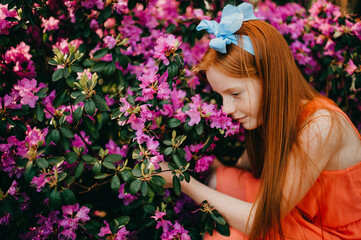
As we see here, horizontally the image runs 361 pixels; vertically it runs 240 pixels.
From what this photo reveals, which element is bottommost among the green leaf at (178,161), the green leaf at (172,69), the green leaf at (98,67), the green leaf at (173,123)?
the green leaf at (178,161)

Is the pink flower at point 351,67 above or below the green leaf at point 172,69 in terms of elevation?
below

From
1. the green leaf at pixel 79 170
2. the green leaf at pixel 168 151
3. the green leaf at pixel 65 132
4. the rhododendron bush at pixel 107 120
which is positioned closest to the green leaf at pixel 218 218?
the rhododendron bush at pixel 107 120

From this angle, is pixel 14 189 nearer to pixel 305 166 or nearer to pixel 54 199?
pixel 54 199

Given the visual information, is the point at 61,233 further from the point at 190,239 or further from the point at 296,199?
the point at 296,199

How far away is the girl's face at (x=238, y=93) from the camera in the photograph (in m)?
1.31

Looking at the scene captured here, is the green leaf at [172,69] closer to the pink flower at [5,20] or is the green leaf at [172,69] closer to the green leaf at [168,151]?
the green leaf at [168,151]

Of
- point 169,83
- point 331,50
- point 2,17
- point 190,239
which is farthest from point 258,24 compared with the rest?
point 2,17

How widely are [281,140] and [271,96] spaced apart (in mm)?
200

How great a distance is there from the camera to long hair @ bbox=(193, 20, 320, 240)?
51.1 inches

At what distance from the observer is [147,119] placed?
1.33 metres

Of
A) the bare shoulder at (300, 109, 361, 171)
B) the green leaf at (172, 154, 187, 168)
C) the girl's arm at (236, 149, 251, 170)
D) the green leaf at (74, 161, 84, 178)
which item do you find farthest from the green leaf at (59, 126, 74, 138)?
the girl's arm at (236, 149, 251, 170)

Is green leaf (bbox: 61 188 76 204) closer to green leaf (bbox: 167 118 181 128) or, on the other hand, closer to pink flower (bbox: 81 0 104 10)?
green leaf (bbox: 167 118 181 128)

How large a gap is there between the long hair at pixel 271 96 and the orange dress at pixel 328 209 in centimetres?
9

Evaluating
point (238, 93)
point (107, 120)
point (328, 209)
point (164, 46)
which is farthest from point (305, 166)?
point (107, 120)
